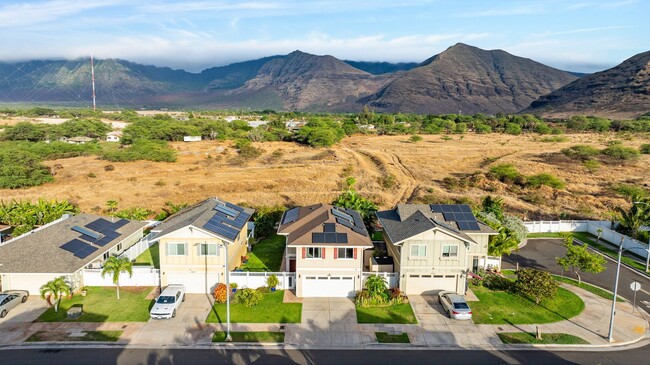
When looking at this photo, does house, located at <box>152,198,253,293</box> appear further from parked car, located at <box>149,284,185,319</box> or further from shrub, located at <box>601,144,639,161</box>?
shrub, located at <box>601,144,639,161</box>

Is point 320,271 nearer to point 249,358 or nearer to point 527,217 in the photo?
point 249,358

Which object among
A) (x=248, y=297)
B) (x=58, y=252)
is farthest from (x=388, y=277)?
(x=58, y=252)

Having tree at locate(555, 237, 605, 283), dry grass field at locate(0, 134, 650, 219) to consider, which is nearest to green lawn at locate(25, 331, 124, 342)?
dry grass field at locate(0, 134, 650, 219)

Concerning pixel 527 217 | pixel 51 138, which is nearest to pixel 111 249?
pixel 527 217

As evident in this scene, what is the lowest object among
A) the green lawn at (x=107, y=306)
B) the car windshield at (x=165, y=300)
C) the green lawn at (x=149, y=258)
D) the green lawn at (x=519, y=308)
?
the green lawn at (x=107, y=306)

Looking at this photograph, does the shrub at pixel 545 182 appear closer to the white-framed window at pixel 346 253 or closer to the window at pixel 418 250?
the window at pixel 418 250

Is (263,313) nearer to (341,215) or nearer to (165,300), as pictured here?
(165,300)

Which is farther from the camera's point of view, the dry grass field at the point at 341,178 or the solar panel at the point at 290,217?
the dry grass field at the point at 341,178

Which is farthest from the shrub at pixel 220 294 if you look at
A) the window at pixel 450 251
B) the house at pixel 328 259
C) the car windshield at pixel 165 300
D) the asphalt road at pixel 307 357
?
the window at pixel 450 251
